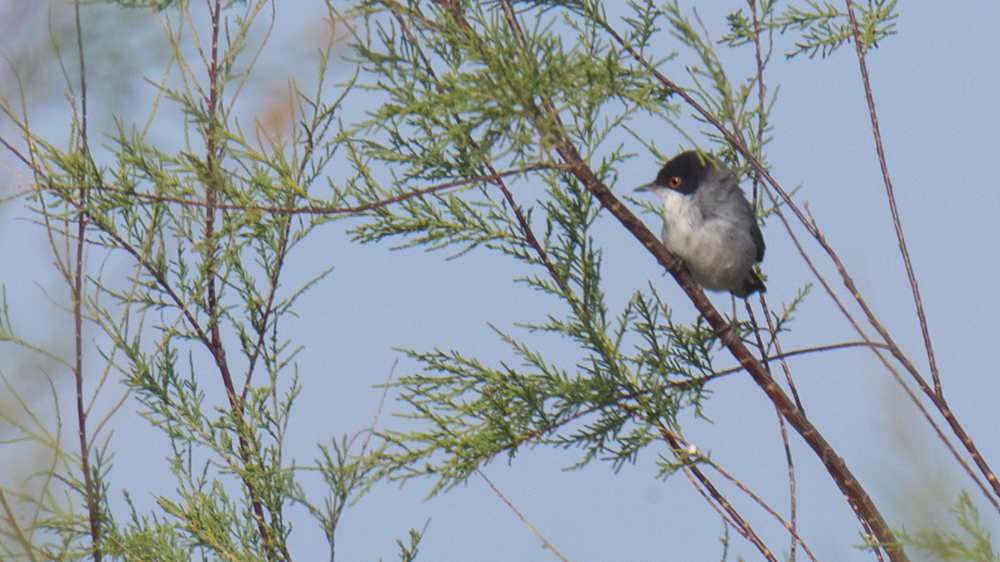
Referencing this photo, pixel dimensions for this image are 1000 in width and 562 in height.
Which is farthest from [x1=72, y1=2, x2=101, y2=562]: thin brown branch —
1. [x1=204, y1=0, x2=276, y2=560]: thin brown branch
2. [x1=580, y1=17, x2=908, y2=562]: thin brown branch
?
[x1=580, y1=17, x2=908, y2=562]: thin brown branch

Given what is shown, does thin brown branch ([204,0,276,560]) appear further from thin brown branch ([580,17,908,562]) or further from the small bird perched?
the small bird perched

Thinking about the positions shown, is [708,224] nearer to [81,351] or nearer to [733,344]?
[733,344]

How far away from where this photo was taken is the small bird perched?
4238 mm

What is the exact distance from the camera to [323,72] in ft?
11.4

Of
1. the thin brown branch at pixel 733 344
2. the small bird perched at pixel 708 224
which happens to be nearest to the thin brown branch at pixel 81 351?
the thin brown branch at pixel 733 344

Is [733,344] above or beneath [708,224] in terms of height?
beneath

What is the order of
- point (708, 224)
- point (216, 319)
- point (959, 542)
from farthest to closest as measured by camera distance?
point (708, 224) < point (216, 319) < point (959, 542)

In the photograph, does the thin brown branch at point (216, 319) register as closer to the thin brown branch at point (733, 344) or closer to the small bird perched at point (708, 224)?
the thin brown branch at point (733, 344)

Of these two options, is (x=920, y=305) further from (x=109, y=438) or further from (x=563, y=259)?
(x=109, y=438)

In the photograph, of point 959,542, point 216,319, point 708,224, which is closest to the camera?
point 959,542

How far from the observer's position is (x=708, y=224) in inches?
168

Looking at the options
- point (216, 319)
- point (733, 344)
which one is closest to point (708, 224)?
point (733, 344)

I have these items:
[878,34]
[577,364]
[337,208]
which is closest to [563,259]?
[577,364]

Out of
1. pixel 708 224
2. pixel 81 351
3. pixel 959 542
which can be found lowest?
pixel 959 542
